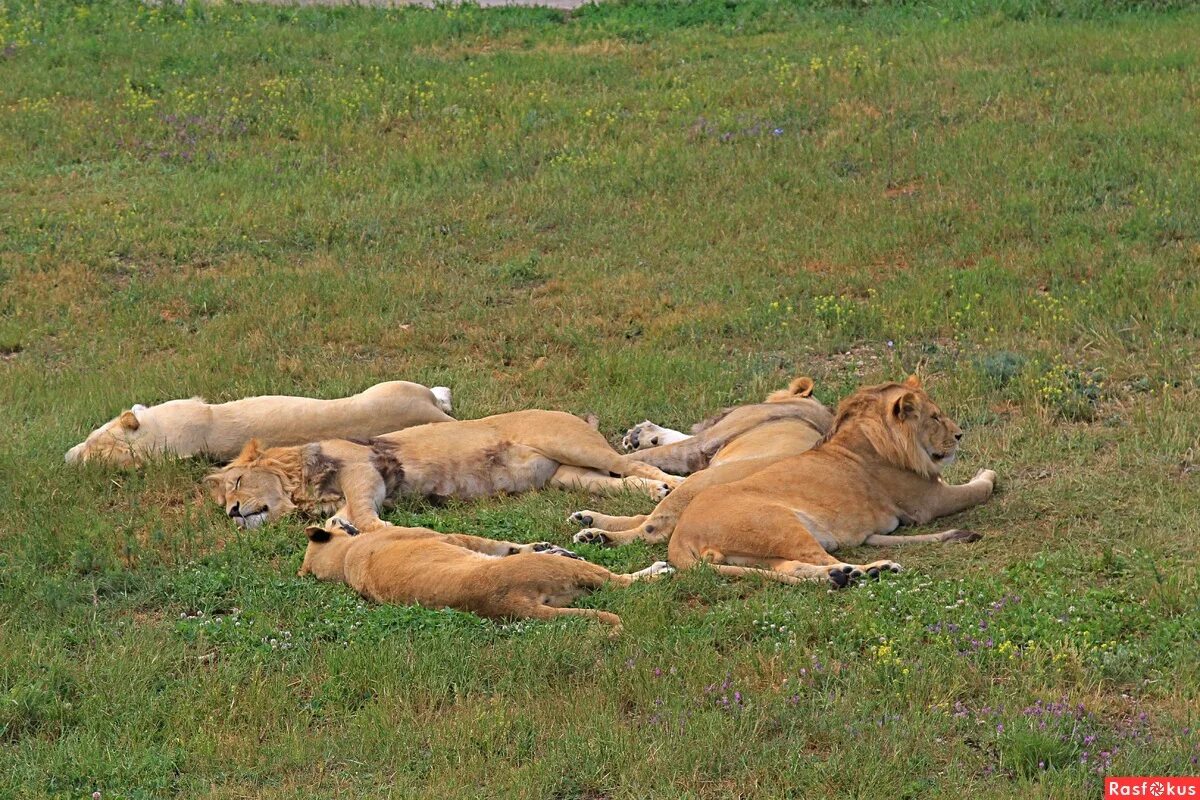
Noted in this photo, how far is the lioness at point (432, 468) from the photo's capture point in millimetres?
9398

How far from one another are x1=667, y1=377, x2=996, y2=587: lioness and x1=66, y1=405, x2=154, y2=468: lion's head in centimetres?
398

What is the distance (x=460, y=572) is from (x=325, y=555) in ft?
3.75

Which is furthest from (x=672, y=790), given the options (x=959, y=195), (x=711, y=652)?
(x=959, y=195)

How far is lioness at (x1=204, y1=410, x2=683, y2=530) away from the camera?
9398 mm

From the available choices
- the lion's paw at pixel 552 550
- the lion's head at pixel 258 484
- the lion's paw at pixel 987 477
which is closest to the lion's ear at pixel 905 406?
the lion's paw at pixel 987 477

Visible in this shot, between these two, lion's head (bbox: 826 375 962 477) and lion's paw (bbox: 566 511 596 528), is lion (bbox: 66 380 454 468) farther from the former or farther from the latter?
lion's head (bbox: 826 375 962 477)

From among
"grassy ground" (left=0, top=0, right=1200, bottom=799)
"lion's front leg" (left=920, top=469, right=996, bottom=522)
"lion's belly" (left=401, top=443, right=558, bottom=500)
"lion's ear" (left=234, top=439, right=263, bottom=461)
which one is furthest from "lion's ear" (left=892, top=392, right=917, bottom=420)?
"lion's ear" (left=234, top=439, right=263, bottom=461)

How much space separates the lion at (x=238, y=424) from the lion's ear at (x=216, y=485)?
1.88ft

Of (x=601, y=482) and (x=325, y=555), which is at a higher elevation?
(x=325, y=555)

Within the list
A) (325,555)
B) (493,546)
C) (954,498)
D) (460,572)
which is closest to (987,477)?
(954,498)

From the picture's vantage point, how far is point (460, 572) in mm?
7496

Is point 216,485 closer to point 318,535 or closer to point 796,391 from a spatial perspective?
point 318,535

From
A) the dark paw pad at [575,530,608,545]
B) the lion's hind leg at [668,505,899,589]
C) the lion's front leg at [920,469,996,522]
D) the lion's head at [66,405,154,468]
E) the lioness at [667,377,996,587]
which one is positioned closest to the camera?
the lion's hind leg at [668,505,899,589]

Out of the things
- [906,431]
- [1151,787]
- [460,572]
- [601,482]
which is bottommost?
[601,482]
